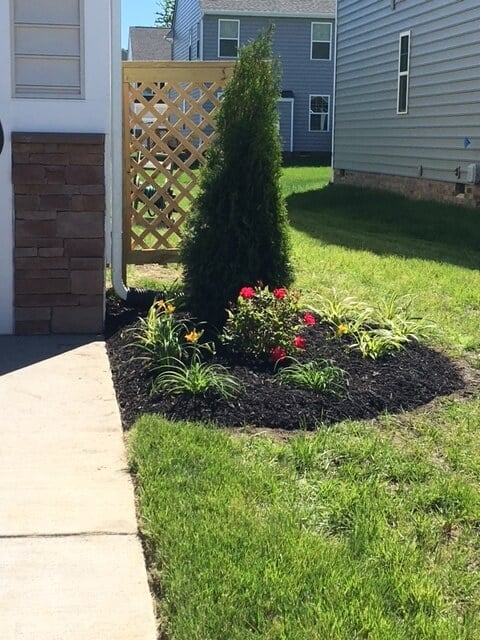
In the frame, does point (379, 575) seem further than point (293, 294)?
No

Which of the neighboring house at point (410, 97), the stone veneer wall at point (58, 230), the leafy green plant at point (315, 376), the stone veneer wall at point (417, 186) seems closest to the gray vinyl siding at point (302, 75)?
the neighboring house at point (410, 97)

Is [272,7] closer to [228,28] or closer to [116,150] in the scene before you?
[228,28]

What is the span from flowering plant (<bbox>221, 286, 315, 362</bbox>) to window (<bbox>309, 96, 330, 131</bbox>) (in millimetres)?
29260

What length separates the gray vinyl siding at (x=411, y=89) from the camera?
13508mm

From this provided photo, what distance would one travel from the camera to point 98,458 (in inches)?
152

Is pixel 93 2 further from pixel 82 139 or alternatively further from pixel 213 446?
pixel 213 446

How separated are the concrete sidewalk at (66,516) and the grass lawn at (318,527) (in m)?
0.10

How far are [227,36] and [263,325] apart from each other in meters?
29.2

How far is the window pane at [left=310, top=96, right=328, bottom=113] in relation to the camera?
3353 centimetres

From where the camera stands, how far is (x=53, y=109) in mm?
6012

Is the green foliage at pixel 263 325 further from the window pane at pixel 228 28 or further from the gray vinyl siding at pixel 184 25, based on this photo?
the gray vinyl siding at pixel 184 25

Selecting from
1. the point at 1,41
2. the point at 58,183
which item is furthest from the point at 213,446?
the point at 1,41

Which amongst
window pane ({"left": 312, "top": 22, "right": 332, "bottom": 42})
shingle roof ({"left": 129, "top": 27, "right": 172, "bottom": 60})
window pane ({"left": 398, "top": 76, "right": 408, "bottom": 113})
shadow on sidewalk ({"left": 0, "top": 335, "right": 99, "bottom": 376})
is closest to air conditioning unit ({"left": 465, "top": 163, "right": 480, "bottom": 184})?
window pane ({"left": 398, "top": 76, "right": 408, "bottom": 113})

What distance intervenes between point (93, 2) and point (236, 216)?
1797 mm
